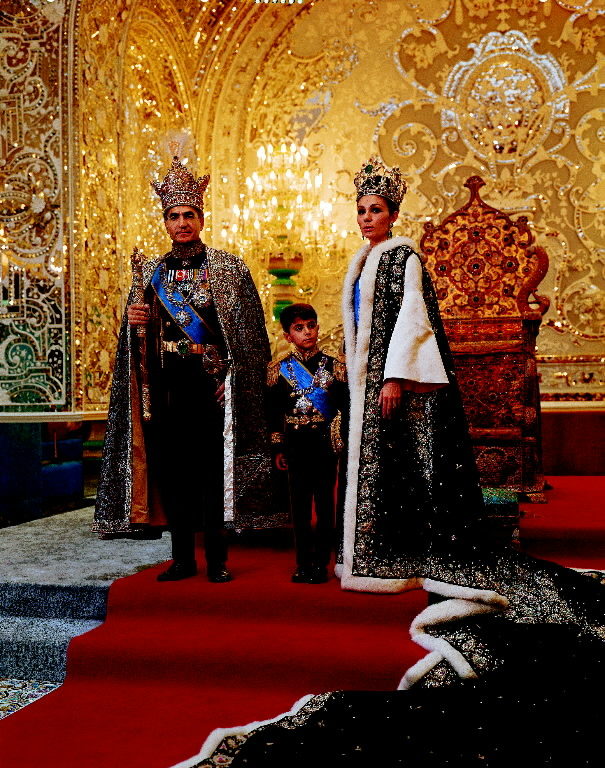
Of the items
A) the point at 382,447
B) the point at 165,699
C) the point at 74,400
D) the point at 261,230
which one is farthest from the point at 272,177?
the point at 165,699

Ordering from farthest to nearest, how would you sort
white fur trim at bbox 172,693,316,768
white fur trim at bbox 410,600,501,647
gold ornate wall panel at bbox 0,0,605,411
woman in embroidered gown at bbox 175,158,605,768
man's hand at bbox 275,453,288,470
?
gold ornate wall panel at bbox 0,0,605,411
man's hand at bbox 275,453,288,470
white fur trim at bbox 410,600,501,647
woman in embroidered gown at bbox 175,158,605,768
white fur trim at bbox 172,693,316,768

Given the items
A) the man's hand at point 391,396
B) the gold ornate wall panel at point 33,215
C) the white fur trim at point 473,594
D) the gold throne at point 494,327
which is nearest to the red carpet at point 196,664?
the white fur trim at point 473,594

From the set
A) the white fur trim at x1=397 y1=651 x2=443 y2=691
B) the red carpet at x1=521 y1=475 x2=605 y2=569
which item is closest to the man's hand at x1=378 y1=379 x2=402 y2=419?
the white fur trim at x1=397 y1=651 x2=443 y2=691

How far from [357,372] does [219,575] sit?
1.10 metres

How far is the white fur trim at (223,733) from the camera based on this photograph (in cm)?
241

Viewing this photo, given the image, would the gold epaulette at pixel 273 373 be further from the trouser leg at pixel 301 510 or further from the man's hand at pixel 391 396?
the man's hand at pixel 391 396

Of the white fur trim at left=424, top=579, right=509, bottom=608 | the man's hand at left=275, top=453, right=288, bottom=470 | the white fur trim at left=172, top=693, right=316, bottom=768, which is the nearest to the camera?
the white fur trim at left=172, top=693, right=316, bottom=768

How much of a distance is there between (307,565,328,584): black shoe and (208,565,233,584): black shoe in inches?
14.3

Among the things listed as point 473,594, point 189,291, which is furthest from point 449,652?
point 189,291

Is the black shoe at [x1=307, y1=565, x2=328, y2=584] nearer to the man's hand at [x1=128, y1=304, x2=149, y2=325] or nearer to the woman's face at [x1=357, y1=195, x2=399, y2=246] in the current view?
the man's hand at [x1=128, y1=304, x2=149, y2=325]

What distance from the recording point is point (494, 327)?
552 cm

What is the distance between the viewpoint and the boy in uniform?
3781 millimetres

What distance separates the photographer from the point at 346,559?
352cm

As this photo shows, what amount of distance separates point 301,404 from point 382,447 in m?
0.48
